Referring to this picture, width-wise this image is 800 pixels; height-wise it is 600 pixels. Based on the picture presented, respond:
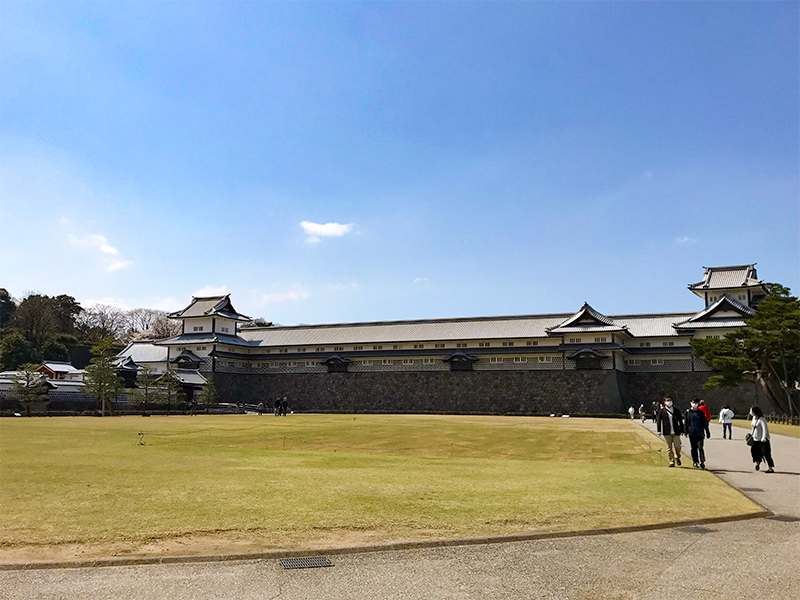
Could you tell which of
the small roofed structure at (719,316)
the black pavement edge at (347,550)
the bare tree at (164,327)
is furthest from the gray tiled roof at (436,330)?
the black pavement edge at (347,550)

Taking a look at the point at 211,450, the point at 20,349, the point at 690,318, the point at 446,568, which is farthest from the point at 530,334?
the point at 20,349

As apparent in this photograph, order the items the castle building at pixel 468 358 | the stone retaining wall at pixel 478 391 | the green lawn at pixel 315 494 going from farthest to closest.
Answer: the castle building at pixel 468 358, the stone retaining wall at pixel 478 391, the green lawn at pixel 315 494

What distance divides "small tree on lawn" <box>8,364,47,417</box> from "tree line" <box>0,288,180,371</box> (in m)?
19.4

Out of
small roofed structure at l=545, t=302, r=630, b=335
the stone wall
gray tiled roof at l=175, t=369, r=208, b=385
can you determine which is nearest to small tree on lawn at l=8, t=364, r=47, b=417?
gray tiled roof at l=175, t=369, r=208, b=385

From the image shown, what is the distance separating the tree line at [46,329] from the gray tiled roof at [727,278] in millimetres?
59306

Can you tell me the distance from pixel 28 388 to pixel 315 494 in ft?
143

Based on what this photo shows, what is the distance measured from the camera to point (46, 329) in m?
85.5

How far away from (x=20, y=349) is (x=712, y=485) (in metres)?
78.0

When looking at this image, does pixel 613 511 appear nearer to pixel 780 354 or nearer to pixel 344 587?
pixel 344 587

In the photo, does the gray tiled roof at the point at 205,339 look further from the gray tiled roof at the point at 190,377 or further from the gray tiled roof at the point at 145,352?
the gray tiled roof at the point at 190,377

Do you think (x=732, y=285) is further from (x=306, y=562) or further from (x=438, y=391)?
(x=306, y=562)

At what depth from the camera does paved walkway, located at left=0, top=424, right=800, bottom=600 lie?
20.8 ft

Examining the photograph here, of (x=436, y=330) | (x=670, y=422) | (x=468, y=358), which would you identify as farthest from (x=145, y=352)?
(x=670, y=422)

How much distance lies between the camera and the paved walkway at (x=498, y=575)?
6328 mm
